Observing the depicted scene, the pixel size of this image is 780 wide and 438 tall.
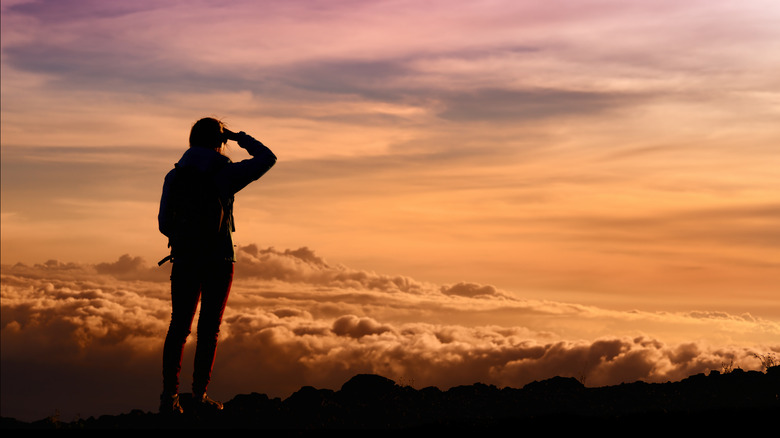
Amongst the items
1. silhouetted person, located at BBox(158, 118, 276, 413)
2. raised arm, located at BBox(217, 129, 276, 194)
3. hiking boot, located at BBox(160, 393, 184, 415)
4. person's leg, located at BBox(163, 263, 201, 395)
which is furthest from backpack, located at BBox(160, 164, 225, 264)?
hiking boot, located at BBox(160, 393, 184, 415)

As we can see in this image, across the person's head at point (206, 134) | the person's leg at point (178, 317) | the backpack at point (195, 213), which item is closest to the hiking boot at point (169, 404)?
the person's leg at point (178, 317)

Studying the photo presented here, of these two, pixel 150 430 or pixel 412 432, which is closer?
pixel 412 432

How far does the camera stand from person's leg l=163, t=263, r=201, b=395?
364 inches

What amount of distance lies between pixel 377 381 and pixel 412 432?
3.26 metres

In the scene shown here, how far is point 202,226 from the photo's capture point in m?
9.16

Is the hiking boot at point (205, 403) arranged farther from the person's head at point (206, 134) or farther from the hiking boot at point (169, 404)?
the person's head at point (206, 134)

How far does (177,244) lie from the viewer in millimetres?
9211

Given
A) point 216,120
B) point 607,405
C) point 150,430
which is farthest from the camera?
point 607,405

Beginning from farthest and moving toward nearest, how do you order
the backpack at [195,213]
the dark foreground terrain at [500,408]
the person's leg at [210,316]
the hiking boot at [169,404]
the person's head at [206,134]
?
the hiking boot at [169,404] → the person's head at [206,134] → the person's leg at [210,316] → the backpack at [195,213] → the dark foreground terrain at [500,408]

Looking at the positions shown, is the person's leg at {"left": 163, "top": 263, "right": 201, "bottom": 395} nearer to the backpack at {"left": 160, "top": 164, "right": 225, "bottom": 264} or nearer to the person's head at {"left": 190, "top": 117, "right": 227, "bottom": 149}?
the backpack at {"left": 160, "top": 164, "right": 225, "bottom": 264}

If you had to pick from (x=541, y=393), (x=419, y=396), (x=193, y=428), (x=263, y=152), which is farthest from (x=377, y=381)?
(x=263, y=152)

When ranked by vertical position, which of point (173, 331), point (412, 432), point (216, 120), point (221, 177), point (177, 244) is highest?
point (216, 120)

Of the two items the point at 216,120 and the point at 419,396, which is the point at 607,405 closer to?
the point at 419,396

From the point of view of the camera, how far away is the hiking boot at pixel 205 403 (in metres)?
9.73
